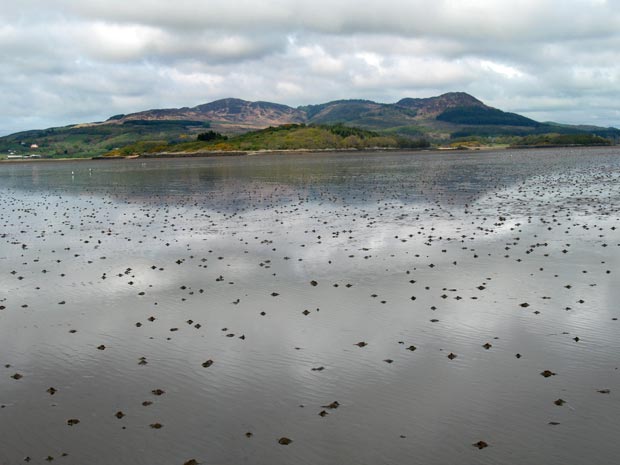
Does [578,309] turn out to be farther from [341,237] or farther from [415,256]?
[341,237]

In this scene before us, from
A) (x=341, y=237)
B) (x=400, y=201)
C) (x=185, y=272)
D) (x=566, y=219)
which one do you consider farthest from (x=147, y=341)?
(x=400, y=201)

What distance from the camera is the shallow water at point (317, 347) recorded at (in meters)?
11.7

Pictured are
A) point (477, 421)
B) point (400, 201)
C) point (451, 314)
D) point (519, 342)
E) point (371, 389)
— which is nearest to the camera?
point (477, 421)

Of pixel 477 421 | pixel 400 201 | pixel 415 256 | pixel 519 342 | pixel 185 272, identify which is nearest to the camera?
pixel 477 421

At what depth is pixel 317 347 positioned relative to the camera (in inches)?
661

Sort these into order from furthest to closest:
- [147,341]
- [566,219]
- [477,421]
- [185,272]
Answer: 1. [566,219]
2. [185,272]
3. [147,341]
4. [477,421]

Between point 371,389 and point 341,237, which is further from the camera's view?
point 341,237

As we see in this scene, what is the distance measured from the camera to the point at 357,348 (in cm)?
1655

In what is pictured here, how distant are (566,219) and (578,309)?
23773mm

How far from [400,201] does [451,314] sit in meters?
38.2

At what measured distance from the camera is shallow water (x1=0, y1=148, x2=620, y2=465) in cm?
1166

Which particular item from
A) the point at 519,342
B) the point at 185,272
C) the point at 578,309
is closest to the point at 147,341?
the point at 185,272

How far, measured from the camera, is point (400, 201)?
186 ft

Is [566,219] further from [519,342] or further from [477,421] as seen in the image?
[477,421]
